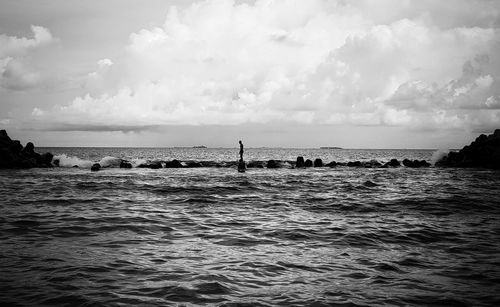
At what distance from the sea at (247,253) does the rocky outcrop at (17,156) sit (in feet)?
94.0

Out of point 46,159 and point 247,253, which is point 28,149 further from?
point 247,253

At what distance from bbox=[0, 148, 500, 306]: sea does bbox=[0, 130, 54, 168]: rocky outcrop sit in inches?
1128

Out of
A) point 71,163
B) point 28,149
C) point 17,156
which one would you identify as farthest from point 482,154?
point 28,149

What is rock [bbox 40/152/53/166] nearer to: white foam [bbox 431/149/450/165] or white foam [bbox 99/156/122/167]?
white foam [bbox 99/156/122/167]

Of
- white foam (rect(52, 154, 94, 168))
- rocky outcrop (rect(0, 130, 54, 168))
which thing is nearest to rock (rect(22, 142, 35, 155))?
rocky outcrop (rect(0, 130, 54, 168))

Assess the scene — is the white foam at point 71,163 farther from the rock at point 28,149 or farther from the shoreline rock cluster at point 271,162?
the rock at point 28,149

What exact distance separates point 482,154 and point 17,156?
193 feet

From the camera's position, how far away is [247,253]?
9.34 meters

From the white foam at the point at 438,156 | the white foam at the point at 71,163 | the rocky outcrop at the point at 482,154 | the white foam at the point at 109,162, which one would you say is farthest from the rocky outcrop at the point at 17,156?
the white foam at the point at 438,156

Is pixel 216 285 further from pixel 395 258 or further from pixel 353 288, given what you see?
pixel 395 258

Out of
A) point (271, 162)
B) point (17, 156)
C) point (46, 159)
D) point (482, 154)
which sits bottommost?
point (271, 162)

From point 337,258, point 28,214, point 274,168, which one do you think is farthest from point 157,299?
point 274,168

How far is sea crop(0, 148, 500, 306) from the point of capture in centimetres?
652

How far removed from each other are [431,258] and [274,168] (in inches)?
1597
